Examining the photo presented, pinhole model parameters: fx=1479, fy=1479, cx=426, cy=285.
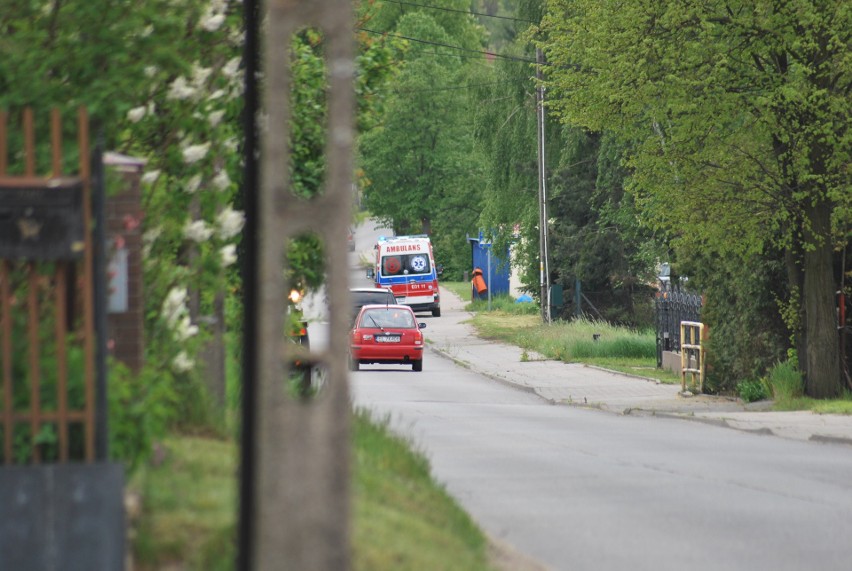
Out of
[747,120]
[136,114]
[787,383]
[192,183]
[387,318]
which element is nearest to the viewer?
[136,114]

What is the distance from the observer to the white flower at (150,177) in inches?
356

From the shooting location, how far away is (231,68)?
34.0ft

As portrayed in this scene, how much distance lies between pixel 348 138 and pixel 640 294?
144 ft

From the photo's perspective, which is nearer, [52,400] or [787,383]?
[52,400]

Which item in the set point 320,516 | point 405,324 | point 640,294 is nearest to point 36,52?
point 320,516

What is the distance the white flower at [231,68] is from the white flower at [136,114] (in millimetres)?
1396

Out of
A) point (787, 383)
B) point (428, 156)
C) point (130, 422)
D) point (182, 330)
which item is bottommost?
point (787, 383)

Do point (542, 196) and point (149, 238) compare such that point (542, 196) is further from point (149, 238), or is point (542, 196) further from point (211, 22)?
point (149, 238)

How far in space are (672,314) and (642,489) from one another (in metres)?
20.8

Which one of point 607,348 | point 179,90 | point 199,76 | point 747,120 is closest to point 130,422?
point 179,90

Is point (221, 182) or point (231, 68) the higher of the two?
point (231, 68)

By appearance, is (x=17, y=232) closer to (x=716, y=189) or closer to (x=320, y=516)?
(x=320, y=516)

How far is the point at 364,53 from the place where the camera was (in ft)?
48.2

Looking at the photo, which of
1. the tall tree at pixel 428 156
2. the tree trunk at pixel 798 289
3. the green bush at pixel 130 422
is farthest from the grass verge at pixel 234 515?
the tall tree at pixel 428 156
